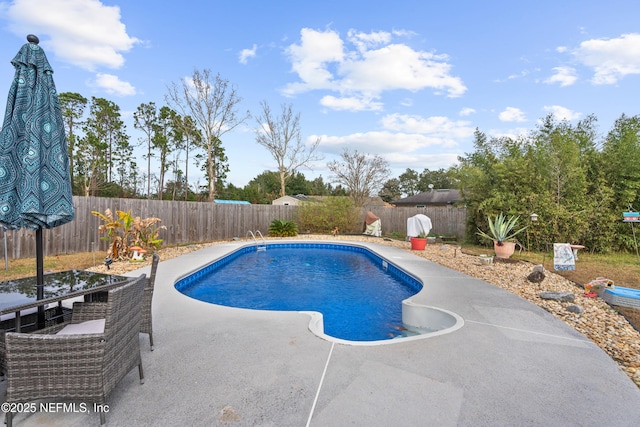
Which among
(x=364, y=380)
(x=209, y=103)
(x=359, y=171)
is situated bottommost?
(x=364, y=380)

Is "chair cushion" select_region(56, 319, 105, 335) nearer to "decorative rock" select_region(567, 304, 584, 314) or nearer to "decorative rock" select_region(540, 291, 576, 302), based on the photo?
"decorative rock" select_region(567, 304, 584, 314)

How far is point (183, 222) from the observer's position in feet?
35.9

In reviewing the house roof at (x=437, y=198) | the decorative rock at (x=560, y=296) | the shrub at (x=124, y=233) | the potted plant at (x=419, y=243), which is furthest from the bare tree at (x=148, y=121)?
the decorative rock at (x=560, y=296)

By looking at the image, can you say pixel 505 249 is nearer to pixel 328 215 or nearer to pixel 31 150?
pixel 31 150

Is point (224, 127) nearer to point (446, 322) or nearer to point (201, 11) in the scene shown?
point (201, 11)

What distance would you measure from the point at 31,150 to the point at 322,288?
4.92 metres

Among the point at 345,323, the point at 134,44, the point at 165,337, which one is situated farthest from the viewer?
the point at 134,44

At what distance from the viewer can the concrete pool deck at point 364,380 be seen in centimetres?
175

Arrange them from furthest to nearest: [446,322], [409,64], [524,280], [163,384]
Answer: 1. [409,64]
2. [524,280]
3. [446,322]
4. [163,384]

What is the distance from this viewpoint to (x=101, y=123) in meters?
19.7

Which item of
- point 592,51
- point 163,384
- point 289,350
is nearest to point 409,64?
point 592,51

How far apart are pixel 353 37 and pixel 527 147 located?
6258 mm

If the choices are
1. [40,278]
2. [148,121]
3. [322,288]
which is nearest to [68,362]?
[40,278]

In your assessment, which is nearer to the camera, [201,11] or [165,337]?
[165,337]
